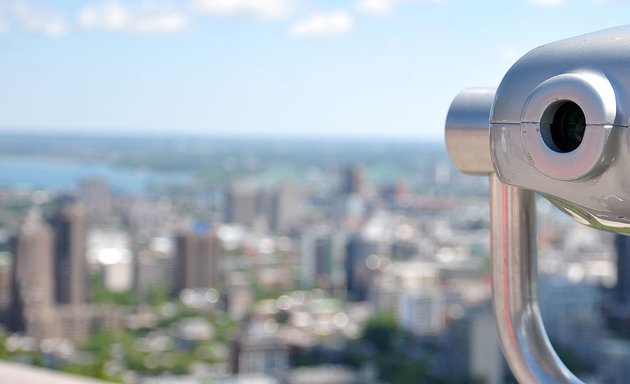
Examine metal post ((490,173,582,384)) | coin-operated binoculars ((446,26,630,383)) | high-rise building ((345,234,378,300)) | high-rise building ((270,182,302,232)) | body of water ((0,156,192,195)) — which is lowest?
high-rise building ((345,234,378,300))

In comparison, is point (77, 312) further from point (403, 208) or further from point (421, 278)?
point (403, 208)

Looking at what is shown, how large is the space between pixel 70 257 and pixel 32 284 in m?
0.79

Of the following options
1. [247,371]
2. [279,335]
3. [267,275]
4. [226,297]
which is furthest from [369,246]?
[247,371]

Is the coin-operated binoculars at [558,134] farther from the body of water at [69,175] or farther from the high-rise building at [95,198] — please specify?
the body of water at [69,175]

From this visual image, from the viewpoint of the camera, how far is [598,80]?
10.3 inches

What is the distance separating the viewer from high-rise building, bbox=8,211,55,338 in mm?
11836

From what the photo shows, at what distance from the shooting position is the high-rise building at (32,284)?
1184 cm

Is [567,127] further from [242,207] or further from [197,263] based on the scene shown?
[242,207]

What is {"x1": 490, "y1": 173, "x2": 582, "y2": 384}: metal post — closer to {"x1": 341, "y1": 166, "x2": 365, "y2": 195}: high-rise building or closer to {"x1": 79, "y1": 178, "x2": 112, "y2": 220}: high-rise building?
{"x1": 79, "y1": 178, "x2": 112, "y2": 220}: high-rise building

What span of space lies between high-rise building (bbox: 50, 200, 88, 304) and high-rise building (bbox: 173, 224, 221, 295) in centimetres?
160

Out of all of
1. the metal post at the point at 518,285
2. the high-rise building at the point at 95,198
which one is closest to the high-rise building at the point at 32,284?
the high-rise building at the point at 95,198

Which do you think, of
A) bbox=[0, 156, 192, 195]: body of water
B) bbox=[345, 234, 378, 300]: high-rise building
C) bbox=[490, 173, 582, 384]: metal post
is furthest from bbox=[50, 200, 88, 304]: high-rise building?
bbox=[490, 173, 582, 384]: metal post

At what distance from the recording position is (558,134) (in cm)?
28

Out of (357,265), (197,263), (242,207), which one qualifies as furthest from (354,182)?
(197,263)
